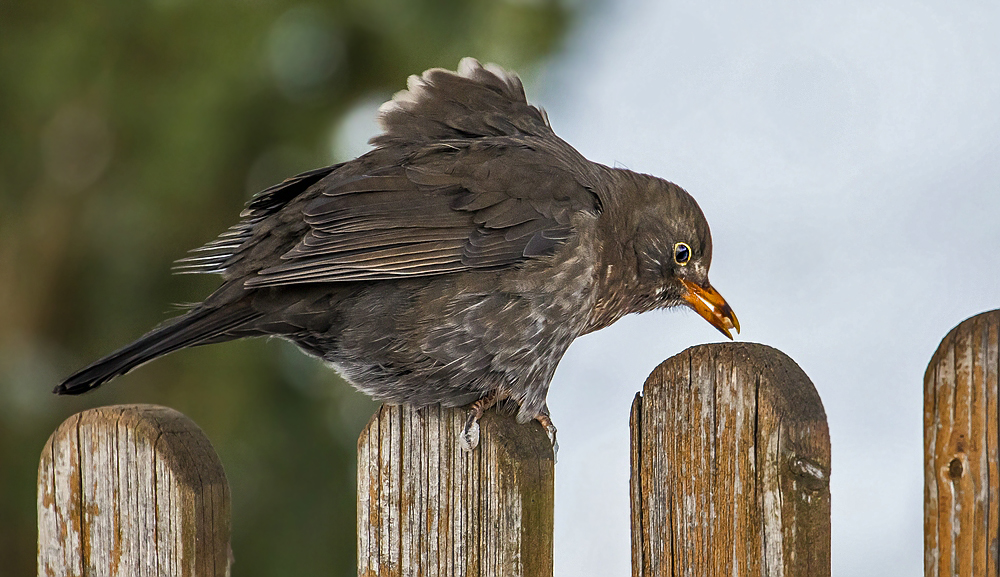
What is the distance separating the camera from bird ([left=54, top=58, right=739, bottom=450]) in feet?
8.57

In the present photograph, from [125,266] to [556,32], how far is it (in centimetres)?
209

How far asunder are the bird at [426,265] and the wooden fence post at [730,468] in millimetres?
682

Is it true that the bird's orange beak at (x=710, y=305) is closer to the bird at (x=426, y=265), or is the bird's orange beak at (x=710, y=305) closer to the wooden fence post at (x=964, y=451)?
the bird at (x=426, y=265)

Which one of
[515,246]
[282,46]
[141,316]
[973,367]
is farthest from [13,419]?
[973,367]

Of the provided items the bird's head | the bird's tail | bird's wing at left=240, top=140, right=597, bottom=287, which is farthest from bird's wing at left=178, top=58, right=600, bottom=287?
the bird's head

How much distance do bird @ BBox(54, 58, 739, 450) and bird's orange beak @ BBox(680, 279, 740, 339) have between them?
1.11 ft

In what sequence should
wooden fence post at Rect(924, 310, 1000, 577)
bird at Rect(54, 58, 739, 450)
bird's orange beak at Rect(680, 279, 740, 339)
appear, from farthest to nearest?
bird's orange beak at Rect(680, 279, 740, 339) → bird at Rect(54, 58, 739, 450) → wooden fence post at Rect(924, 310, 1000, 577)

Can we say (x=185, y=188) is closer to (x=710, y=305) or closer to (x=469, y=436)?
(x=710, y=305)

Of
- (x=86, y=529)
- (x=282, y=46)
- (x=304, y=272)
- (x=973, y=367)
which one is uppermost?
(x=282, y=46)

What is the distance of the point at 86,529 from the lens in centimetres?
243

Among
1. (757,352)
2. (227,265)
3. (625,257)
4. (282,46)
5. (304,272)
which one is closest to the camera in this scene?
(757,352)

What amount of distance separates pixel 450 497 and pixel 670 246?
1369 millimetres

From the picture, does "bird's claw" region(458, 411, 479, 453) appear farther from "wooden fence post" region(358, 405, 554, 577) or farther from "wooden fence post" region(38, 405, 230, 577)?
"wooden fence post" region(38, 405, 230, 577)

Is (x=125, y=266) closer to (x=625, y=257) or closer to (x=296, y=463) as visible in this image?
(x=296, y=463)
